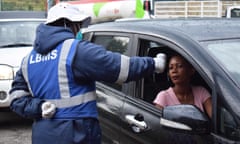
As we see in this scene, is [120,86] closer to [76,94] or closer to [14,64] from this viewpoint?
[76,94]

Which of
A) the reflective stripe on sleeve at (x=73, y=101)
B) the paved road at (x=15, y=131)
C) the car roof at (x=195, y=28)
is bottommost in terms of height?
the paved road at (x=15, y=131)

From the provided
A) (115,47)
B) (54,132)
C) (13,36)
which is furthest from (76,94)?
(13,36)

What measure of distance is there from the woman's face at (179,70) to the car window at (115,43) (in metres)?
0.51

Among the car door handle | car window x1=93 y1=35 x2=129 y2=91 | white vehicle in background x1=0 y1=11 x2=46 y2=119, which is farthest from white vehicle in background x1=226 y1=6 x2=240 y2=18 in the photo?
the car door handle

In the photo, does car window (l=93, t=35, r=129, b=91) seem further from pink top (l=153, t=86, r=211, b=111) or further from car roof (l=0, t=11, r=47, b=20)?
car roof (l=0, t=11, r=47, b=20)

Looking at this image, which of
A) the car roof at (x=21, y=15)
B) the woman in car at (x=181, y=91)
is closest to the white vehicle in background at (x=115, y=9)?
the car roof at (x=21, y=15)

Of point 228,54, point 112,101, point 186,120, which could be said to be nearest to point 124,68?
point 186,120

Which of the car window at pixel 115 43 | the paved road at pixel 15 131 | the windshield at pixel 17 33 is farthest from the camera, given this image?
the windshield at pixel 17 33

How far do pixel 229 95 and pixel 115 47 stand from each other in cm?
155

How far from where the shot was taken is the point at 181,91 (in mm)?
3436

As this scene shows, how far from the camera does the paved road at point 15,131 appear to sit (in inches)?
263

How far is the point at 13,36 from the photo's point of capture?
8.74 metres

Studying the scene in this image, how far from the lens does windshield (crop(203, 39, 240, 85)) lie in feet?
9.30

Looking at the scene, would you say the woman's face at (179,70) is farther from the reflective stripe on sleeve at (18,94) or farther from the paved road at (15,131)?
the paved road at (15,131)
